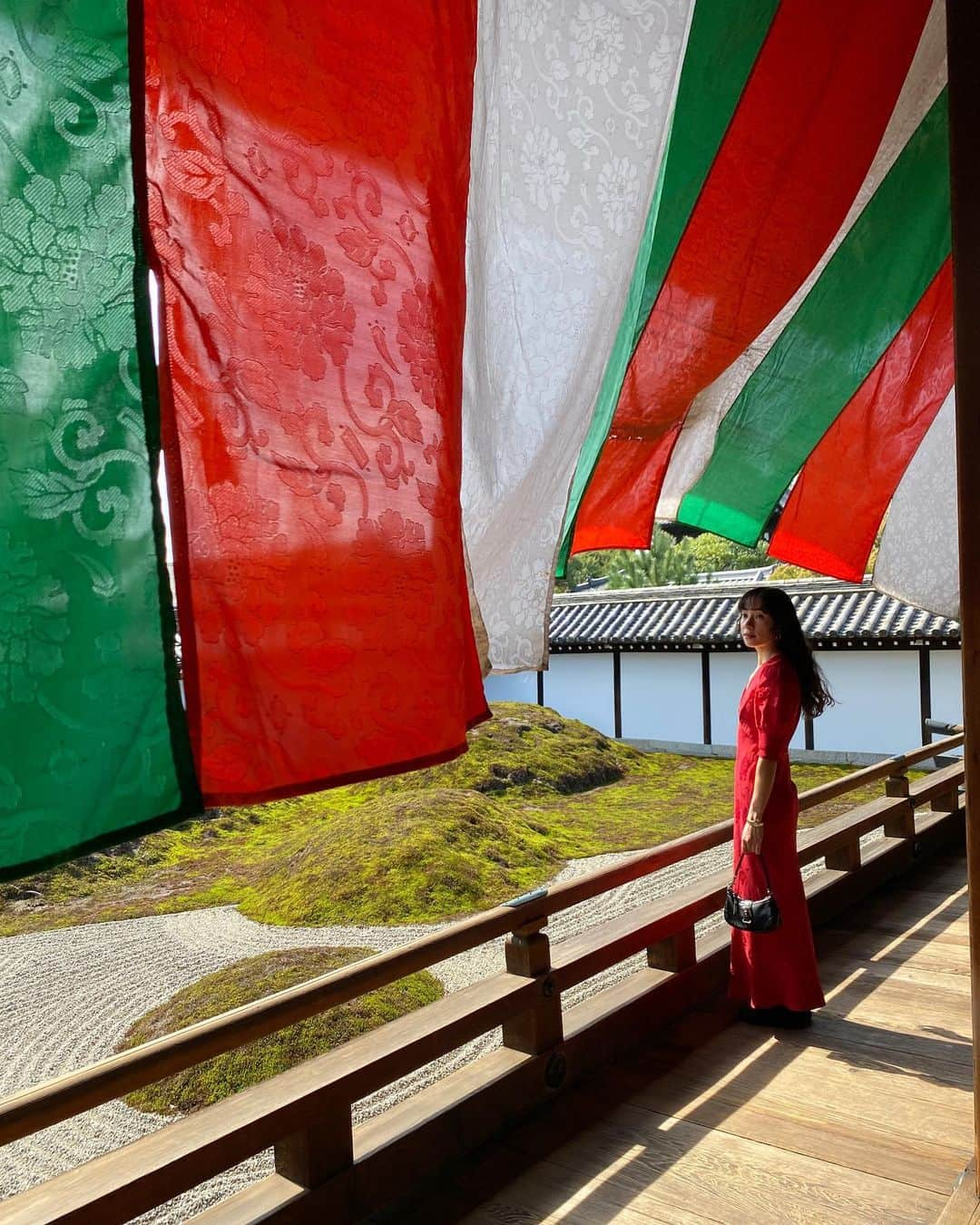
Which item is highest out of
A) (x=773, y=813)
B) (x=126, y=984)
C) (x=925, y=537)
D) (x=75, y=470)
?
(x=75, y=470)

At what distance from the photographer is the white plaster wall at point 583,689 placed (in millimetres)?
16391

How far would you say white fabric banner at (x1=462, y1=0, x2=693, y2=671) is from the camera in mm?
1451

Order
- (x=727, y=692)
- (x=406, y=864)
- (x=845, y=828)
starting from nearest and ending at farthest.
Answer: (x=845, y=828) < (x=406, y=864) < (x=727, y=692)

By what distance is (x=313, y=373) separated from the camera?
108 cm

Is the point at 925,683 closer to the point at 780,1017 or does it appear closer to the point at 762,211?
the point at 780,1017

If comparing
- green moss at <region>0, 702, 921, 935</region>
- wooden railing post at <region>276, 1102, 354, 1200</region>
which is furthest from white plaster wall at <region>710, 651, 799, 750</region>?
wooden railing post at <region>276, 1102, 354, 1200</region>

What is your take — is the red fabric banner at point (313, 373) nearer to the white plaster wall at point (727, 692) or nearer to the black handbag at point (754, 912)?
the black handbag at point (754, 912)

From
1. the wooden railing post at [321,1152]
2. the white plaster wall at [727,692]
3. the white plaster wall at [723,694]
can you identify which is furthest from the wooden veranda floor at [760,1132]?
the white plaster wall at [727,692]

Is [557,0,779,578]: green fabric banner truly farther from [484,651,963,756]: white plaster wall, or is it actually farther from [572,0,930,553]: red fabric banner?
[484,651,963,756]: white plaster wall

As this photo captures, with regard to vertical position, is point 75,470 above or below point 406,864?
above

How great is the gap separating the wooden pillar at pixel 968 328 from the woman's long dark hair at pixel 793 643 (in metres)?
0.95

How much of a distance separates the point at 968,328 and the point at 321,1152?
5.93 feet

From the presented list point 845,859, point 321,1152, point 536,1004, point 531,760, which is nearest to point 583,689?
point 531,760

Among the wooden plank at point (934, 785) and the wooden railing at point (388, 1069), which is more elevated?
the wooden railing at point (388, 1069)
